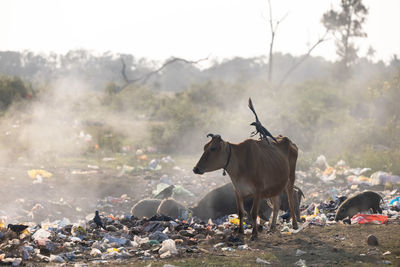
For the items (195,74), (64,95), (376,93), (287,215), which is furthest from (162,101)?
(195,74)

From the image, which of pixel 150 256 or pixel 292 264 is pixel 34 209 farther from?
pixel 292 264

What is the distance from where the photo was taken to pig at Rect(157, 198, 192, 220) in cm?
961

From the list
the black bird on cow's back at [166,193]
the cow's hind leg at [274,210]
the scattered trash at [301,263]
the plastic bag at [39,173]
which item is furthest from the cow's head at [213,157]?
the plastic bag at [39,173]

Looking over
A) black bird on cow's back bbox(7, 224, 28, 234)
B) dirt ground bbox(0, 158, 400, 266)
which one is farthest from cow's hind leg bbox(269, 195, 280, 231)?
black bird on cow's back bbox(7, 224, 28, 234)

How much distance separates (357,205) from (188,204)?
4.90 metres

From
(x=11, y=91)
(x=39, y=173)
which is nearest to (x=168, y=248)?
(x=39, y=173)

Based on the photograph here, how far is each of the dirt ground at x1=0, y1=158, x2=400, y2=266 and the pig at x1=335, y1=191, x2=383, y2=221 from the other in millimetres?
596

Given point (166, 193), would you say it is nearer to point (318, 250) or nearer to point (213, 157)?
point (213, 157)

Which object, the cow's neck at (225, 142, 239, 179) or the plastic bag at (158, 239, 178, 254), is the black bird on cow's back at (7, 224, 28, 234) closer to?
the plastic bag at (158, 239, 178, 254)

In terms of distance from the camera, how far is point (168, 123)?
20594 millimetres

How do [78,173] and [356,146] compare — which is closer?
[78,173]

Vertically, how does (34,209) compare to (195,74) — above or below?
below

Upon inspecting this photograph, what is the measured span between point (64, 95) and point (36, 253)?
22.3 m

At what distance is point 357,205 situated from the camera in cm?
875
